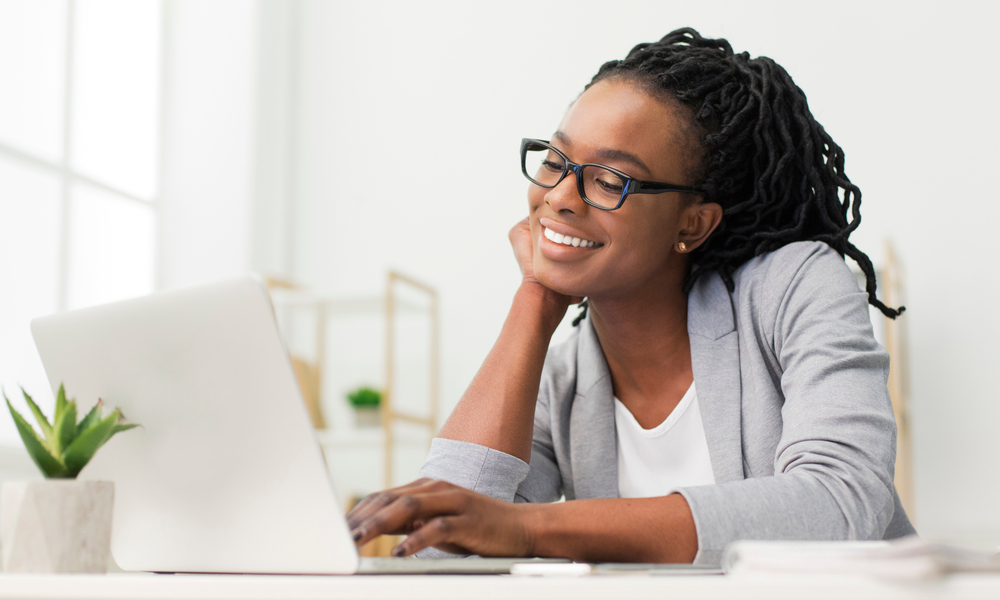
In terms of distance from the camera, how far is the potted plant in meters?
0.60

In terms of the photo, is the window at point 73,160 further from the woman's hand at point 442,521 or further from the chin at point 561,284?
the woman's hand at point 442,521

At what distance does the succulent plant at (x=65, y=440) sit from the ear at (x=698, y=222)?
0.90 metres

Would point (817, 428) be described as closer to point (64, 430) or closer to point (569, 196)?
point (569, 196)

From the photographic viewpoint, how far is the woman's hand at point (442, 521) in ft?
2.20

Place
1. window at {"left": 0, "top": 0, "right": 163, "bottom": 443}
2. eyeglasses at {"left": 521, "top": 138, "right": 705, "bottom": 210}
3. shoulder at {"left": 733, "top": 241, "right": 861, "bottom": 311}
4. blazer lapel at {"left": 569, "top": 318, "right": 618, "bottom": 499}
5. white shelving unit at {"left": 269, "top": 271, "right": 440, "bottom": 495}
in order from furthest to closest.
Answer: white shelving unit at {"left": 269, "top": 271, "right": 440, "bottom": 495} < window at {"left": 0, "top": 0, "right": 163, "bottom": 443} < blazer lapel at {"left": 569, "top": 318, "right": 618, "bottom": 499} < eyeglasses at {"left": 521, "top": 138, "right": 705, "bottom": 210} < shoulder at {"left": 733, "top": 241, "right": 861, "bottom": 311}

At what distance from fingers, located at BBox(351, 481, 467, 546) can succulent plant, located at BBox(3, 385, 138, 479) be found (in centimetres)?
21

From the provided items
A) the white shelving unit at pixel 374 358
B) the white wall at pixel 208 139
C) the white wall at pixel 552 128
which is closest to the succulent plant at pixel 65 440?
the white shelving unit at pixel 374 358

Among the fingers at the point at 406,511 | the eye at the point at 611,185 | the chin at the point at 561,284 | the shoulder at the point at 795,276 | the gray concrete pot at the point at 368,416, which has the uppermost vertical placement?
the eye at the point at 611,185

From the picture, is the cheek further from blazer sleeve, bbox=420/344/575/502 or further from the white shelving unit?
the white shelving unit

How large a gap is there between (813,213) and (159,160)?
120 inches

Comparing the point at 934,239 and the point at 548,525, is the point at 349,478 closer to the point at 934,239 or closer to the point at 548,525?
the point at 934,239

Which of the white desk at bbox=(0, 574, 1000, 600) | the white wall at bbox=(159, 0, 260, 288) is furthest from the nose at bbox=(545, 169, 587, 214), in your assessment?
the white wall at bbox=(159, 0, 260, 288)

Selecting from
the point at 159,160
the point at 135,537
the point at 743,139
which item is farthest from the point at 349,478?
the point at 135,537

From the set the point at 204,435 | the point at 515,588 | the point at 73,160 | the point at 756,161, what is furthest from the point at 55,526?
the point at 73,160
